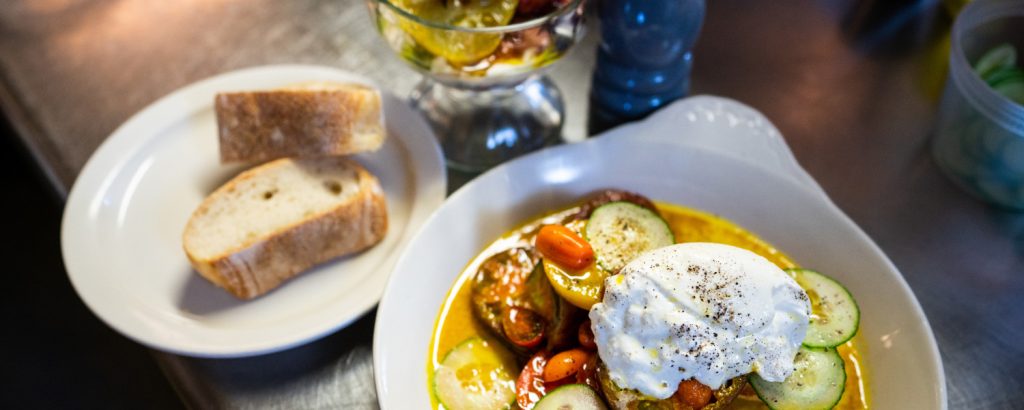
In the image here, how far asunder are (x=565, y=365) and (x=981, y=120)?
1.36m

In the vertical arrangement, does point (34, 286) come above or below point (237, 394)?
below

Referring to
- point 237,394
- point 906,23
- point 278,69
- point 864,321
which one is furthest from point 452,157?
point 906,23

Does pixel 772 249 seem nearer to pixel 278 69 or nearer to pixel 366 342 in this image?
pixel 366 342

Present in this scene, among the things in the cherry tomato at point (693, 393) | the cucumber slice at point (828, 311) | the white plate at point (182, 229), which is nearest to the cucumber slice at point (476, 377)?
the white plate at point (182, 229)

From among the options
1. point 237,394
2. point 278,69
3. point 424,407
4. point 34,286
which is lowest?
point 34,286

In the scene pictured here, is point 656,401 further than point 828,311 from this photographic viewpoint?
No

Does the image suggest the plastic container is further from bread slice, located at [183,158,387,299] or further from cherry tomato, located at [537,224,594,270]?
bread slice, located at [183,158,387,299]

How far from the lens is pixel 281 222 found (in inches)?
80.5

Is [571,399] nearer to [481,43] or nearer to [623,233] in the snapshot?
[623,233]

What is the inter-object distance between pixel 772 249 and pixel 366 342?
998 mm

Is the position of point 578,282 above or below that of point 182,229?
above

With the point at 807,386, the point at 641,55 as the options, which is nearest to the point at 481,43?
the point at 641,55

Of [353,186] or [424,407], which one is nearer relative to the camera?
[424,407]

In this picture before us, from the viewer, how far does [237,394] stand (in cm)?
194
